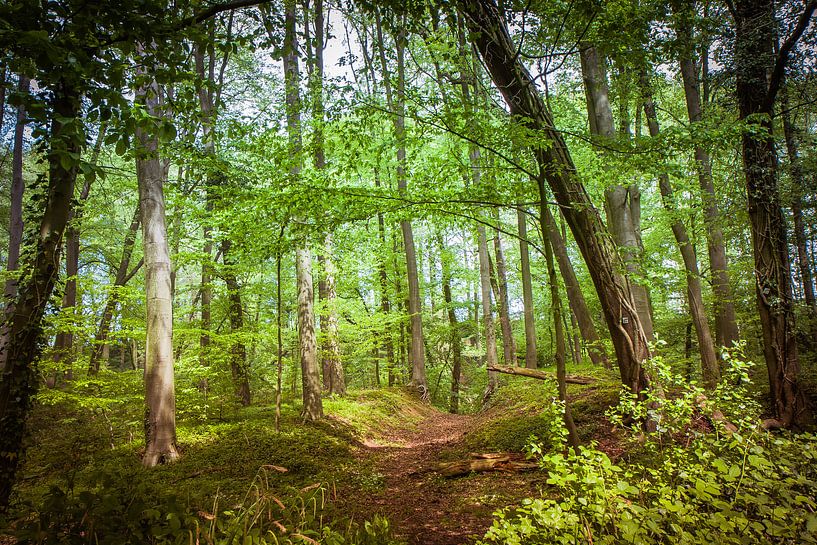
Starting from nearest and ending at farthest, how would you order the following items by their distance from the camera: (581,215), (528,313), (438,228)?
1. (581,215)
2. (438,228)
3. (528,313)

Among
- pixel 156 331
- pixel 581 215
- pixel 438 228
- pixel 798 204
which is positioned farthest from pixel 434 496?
pixel 798 204

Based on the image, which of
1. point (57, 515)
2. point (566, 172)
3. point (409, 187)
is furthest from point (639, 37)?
point (57, 515)

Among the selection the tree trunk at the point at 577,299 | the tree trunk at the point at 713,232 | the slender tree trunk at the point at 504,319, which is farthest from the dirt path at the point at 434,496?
the slender tree trunk at the point at 504,319

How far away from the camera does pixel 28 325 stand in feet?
10.8

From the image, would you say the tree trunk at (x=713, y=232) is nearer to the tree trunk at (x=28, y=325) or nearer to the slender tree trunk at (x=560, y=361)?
the slender tree trunk at (x=560, y=361)

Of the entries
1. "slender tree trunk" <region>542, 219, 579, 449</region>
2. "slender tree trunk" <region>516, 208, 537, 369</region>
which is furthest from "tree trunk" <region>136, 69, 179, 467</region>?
"slender tree trunk" <region>516, 208, 537, 369</region>

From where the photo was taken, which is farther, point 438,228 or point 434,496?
point 438,228

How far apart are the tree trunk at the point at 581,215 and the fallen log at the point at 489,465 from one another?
66.3 inches

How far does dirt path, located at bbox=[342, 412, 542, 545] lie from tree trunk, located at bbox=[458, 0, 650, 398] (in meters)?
1.91

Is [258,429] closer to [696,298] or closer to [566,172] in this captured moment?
[566,172]

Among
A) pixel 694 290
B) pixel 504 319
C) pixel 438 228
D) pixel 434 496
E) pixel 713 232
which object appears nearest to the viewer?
pixel 434 496

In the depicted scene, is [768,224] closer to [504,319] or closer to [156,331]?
[156,331]

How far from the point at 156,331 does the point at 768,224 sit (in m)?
9.07

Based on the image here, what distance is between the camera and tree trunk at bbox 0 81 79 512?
10.2 feet
